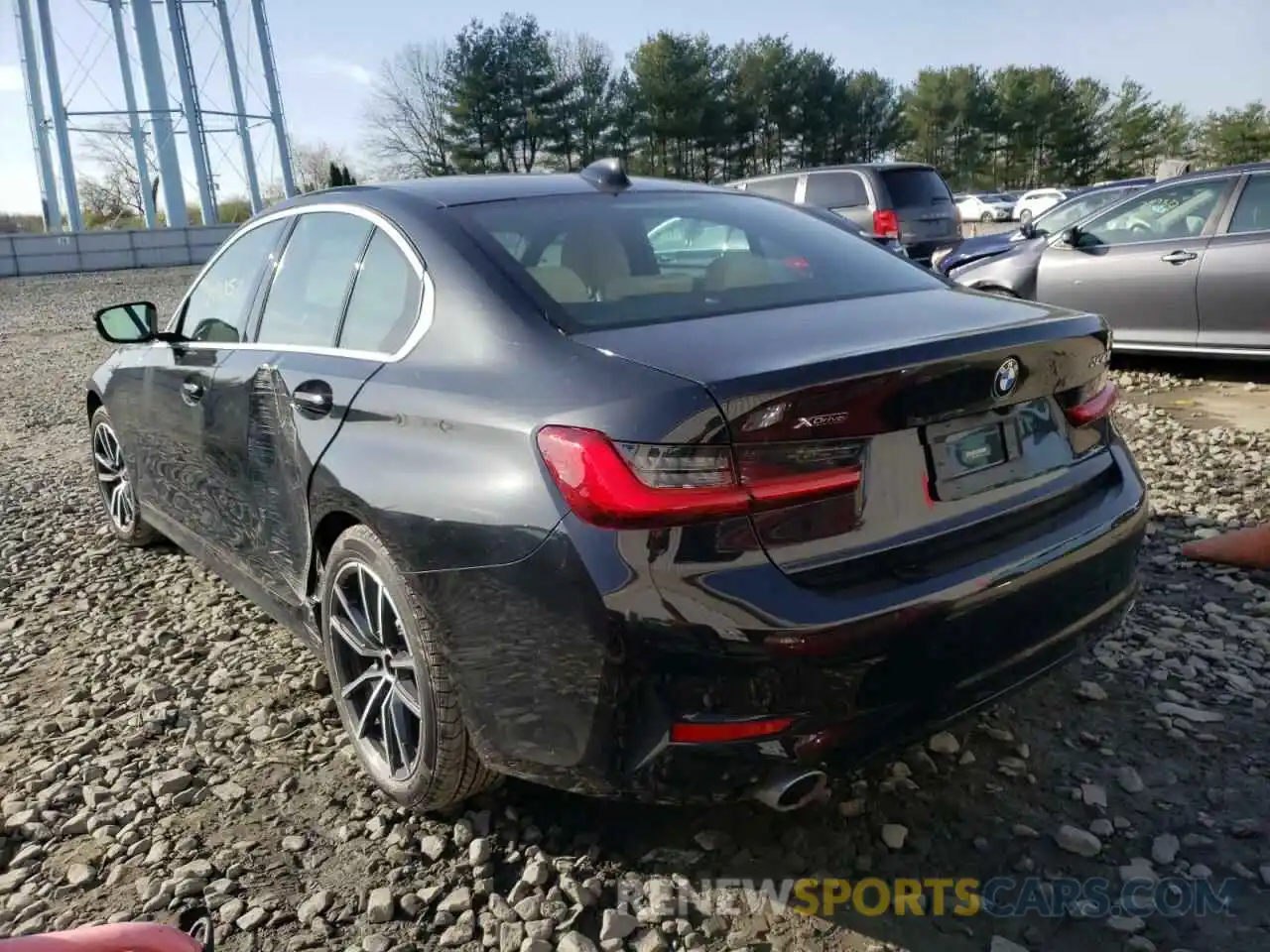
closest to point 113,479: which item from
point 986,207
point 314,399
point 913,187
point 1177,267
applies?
point 314,399

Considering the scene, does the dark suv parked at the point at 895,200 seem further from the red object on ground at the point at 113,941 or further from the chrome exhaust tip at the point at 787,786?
the red object on ground at the point at 113,941

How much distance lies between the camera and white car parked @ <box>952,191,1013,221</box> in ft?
152

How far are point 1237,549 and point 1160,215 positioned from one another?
447 cm

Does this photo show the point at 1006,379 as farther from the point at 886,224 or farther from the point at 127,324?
the point at 886,224

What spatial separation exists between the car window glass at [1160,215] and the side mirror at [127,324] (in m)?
6.72

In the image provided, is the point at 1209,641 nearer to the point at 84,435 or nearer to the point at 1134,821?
the point at 1134,821

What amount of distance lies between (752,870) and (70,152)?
41.7 m

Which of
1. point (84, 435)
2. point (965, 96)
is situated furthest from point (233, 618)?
point (965, 96)

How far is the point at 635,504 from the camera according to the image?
185cm

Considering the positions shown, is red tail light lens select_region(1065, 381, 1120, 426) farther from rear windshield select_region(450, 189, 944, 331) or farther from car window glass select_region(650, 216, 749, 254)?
car window glass select_region(650, 216, 749, 254)

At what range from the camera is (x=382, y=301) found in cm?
264

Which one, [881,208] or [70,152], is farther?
[70,152]

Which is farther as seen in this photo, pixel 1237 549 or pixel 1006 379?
pixel 1237 549

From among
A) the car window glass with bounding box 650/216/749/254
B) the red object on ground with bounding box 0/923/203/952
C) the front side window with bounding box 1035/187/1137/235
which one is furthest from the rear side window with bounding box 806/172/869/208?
the red object on ground with bounding box 0/923/203/952
